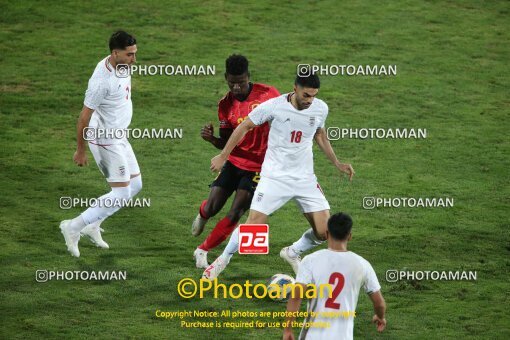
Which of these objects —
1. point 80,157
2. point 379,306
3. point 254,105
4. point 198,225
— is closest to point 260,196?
point 254,105

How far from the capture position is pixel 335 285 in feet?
29.4

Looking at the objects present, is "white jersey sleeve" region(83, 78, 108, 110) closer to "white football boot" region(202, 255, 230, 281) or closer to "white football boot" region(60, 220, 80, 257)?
"white football boot" region(60, 220, 80, 257)

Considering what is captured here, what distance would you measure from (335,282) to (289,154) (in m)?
3.04

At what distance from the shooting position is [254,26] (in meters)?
21.4

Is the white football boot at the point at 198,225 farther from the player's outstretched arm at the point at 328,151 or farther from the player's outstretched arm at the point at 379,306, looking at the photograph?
the player's outstretched arm at the point at 379,306

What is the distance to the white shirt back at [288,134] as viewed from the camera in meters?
11.6

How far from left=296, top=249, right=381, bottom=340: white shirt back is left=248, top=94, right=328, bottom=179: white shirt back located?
286cm

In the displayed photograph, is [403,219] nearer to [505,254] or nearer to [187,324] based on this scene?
[505,254]

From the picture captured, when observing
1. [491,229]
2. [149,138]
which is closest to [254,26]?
[149,138]

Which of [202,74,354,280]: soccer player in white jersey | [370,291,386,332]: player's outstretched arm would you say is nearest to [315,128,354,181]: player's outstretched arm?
[202,74,354,280]: soccer player in white jersey

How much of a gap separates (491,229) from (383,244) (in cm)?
163

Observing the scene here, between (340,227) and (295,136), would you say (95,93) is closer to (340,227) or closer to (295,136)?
(295,136)

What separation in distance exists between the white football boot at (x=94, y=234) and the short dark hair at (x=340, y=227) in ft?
16.6

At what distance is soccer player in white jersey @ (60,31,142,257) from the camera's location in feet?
Result: 41.4
